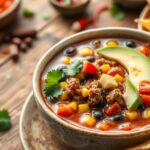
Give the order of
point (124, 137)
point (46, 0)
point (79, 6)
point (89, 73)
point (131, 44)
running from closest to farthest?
point (124, 137), point (89, 73), point (131, 44), point (79, 6), point (46, 0)

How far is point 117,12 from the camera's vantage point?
4.09m

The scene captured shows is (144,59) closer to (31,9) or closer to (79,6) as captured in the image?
(79,6)

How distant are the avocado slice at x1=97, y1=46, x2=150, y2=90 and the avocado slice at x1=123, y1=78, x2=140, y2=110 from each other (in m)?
0.06

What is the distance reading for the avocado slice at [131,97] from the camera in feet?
8.11

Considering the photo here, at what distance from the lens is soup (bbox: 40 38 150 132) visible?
249 cm

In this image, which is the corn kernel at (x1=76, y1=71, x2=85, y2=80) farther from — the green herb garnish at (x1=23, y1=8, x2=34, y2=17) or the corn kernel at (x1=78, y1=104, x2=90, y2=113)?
→ the green herb garnish at (x1=23, y1=8, x2=34, y2=17)

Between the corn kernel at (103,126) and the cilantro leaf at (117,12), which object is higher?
the corn kernel at (103,126)

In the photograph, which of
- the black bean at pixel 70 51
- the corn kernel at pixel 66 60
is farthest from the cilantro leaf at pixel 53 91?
the black bean at pixel 70 51

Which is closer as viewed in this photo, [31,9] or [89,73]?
[89,73]

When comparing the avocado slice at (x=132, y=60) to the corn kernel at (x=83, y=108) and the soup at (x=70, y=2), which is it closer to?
the corn kernel at (x=83, y=108)

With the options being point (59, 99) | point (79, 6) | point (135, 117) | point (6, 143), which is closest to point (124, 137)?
point (135, 117)

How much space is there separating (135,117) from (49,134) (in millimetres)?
654

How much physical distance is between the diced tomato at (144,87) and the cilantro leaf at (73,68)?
1.41 feet

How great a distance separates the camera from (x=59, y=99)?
266 cm
